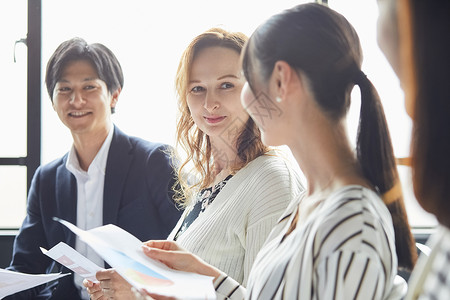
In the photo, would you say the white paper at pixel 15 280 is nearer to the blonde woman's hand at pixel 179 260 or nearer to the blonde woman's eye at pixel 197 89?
the blonde woman's hand at pixel 179 260

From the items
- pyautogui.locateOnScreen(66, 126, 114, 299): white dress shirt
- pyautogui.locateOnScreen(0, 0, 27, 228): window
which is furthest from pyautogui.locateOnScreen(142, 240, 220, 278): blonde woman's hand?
pyautogui.locateOnScreen(0, 0, 27, 228): window

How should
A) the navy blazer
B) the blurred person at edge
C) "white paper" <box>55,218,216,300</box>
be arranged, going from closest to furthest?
the blurred person at edge → "white paper" <box>55,218,216,300</box> → the navy blazer

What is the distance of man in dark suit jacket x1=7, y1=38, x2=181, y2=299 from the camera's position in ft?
7.27

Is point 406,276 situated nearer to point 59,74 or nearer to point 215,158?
point 215,158

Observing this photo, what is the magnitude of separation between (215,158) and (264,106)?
0.76 meters

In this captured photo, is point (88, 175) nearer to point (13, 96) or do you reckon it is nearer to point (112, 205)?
point (112, 205)

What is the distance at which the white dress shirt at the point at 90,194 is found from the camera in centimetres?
224

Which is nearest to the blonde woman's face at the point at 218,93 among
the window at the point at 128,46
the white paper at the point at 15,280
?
the white paper at the point at 15,280

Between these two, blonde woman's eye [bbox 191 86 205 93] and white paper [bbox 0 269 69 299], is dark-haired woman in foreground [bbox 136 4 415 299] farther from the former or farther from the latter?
white paper [bbox 0 269 69 299]

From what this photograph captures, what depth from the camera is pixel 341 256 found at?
0.78m

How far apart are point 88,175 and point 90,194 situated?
8 cm

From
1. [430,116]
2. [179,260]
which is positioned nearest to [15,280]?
[179,260]

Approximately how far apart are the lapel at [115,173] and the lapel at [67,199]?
0.48 feet

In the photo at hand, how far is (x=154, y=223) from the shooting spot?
221cm
